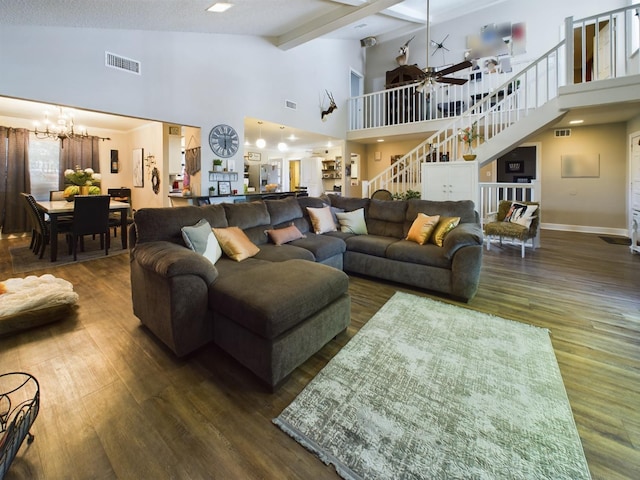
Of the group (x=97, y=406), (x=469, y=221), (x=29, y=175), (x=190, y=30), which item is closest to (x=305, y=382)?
(x=97, y=406)

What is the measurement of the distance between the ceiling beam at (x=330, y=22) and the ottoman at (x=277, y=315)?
14.9 ft

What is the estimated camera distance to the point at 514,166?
7.66m

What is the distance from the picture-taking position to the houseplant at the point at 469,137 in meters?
5.60

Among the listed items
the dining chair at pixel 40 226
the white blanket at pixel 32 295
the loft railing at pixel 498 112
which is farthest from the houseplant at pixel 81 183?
the loft railing at pixel 498 112

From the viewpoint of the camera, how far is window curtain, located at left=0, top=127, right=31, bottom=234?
6141 millimetres

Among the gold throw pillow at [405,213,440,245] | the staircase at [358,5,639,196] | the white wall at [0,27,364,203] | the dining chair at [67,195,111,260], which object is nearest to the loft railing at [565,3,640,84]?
the staircase at [358,5,639,196]

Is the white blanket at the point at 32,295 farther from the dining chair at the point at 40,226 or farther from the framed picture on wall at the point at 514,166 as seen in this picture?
the framed picture on wall at the point at 514,166

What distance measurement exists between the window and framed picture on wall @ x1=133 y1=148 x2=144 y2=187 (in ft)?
4.89

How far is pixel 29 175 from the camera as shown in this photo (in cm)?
645

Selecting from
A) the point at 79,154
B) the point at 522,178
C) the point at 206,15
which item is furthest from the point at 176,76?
the point at 522,178

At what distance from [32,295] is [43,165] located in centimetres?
601

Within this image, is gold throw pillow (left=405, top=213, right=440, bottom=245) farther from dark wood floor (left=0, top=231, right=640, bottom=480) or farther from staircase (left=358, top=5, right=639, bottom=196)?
staircase (left=358, top=5, right=639, bottom=196)

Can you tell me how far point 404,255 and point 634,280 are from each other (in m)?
2.75

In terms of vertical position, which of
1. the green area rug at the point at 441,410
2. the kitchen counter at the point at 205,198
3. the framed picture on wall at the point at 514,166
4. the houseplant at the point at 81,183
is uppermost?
the framed picture on wall at the point at 514,166
